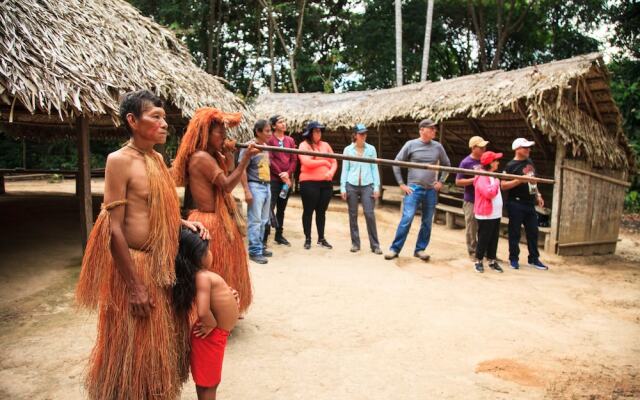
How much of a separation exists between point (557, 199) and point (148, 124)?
6.87 m

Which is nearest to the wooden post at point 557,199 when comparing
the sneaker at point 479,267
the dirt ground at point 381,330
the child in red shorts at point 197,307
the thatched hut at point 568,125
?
the thatched hut at point 568,125

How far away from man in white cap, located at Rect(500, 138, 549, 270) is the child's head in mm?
4727

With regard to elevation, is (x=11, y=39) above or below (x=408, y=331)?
above

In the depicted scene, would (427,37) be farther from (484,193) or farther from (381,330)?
(381,330)

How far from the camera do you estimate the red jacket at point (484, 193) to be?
18.9 ft

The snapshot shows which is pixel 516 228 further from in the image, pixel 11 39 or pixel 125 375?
pixel 11 39

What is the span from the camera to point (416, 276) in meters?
5.58

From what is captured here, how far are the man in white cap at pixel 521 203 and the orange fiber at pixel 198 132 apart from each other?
165 inches

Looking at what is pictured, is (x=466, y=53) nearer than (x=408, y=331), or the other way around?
(x=408, y=331)

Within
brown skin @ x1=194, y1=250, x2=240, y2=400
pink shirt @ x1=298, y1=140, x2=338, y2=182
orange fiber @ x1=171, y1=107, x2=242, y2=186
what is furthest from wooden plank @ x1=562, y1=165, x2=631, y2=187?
brown skin @ x1=194, y1=250, x2=240, y2=400

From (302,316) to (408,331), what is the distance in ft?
3.00

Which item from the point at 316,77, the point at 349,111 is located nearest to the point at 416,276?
the point at 349,111

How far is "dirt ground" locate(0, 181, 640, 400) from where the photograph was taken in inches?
113

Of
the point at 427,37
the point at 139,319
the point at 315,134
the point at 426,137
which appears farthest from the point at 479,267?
the point at 427,37
